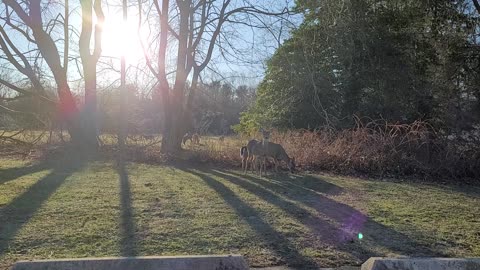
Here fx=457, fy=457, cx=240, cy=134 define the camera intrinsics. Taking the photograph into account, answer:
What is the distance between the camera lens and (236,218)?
7.40m

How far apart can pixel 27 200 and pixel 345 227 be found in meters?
5.86

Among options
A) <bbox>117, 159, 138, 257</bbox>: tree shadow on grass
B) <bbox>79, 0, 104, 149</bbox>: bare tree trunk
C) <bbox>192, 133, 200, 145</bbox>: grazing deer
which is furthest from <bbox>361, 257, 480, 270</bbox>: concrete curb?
<bbox>79, 0, 104, 149</bbox>: bare tree trunk

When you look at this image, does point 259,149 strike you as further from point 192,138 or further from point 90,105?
point 90,105

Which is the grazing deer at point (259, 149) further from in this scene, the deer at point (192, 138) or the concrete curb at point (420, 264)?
the concrete curb at point (420, 264)

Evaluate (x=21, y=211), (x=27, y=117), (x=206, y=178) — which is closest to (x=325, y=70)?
(x=206, y=178)

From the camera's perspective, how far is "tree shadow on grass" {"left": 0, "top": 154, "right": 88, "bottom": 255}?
6.33 m

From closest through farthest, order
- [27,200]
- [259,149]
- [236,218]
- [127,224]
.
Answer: [127,224] < [236,218] < [27,200] < [259,149]

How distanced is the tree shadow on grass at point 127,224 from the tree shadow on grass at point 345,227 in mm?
2601

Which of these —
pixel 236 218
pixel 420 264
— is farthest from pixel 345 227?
pixel 420 264

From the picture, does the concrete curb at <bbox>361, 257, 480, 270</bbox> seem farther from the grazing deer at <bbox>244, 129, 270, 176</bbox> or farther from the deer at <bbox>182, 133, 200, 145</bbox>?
the deer at <bbox>182, 133, 200, 145</bbox>

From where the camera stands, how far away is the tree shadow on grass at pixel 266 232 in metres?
5.41

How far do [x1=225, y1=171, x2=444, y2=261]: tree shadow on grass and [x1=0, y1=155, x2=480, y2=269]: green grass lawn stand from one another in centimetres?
2

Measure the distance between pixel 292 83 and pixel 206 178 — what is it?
398 inches

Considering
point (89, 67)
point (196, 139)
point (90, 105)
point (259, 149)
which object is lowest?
point (259, 149)
